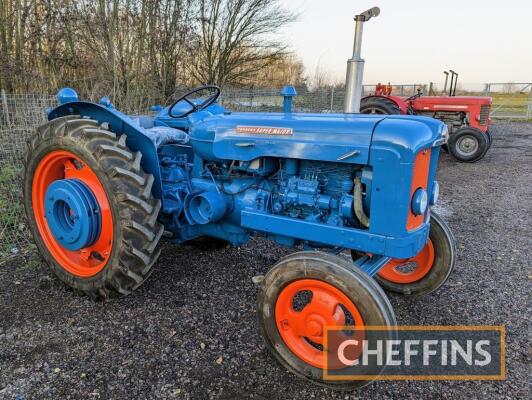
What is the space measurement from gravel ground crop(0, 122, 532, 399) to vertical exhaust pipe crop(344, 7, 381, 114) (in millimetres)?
1486

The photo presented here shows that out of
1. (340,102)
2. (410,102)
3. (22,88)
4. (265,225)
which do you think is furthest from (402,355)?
(340,102)

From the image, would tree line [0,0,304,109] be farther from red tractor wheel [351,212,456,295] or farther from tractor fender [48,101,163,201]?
red tractor wheel [351,212,456,295]

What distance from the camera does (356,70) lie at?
287 centimetres

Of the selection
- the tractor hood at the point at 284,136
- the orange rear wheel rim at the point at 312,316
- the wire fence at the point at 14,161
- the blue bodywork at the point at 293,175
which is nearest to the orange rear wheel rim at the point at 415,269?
the blue bodywork at the point at 293,175

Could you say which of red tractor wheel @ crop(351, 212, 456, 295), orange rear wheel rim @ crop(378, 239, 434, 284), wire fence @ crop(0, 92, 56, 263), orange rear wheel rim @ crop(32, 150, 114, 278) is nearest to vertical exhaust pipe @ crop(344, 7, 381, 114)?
red tractor wheel @ crop(351, 212, 456, 295)

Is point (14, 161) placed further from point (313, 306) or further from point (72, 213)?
point (313, 306)

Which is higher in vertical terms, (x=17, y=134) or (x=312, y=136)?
(x=312, y=136)

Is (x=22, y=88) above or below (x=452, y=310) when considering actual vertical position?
above

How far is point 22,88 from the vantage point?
23.2 feet

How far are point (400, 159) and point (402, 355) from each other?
1.18 metres

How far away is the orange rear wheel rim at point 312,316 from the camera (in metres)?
1.95

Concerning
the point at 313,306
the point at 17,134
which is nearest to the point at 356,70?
the point at 313,306

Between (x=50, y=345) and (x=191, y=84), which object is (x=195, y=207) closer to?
(x=50, y=345)

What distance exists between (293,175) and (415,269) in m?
1.27
